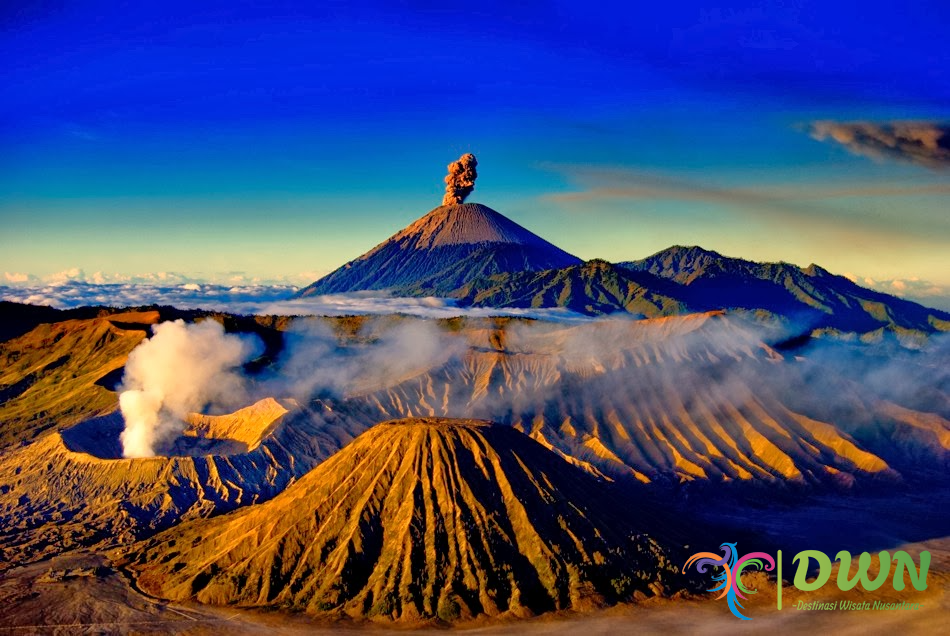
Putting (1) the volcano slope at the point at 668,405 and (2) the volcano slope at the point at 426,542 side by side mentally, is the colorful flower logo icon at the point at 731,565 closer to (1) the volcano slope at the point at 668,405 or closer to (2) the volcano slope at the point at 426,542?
(2) the volcano slope at the point at 426,542

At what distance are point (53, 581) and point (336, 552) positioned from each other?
2621cm

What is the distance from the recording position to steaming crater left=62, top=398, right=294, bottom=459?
128 metres

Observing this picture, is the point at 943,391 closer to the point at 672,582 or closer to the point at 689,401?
the point at 689,401

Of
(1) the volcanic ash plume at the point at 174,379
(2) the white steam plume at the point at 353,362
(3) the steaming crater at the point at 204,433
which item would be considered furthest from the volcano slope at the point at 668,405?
(1) the volcanic ash plume at the point at 174,379

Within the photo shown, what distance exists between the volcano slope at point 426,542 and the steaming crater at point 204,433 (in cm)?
3446

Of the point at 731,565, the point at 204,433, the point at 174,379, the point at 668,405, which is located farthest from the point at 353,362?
the point at 731,565

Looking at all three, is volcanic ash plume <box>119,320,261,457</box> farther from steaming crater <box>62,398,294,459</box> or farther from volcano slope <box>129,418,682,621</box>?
volcano slope <box>129,418,682,621</box>

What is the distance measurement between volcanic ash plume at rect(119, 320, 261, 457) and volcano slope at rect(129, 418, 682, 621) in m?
39.1

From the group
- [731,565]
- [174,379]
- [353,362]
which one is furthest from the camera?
[353,362]

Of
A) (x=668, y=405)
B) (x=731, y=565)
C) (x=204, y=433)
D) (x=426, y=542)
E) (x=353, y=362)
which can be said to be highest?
(x=353, y=362)

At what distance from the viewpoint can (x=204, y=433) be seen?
5364 inches

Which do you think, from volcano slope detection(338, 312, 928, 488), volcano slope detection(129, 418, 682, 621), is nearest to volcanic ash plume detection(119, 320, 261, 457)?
volcano slope detection(338, 312, 928, 488)

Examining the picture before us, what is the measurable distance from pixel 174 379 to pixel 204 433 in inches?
571

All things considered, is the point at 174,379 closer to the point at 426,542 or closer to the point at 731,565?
the point at 426,542
